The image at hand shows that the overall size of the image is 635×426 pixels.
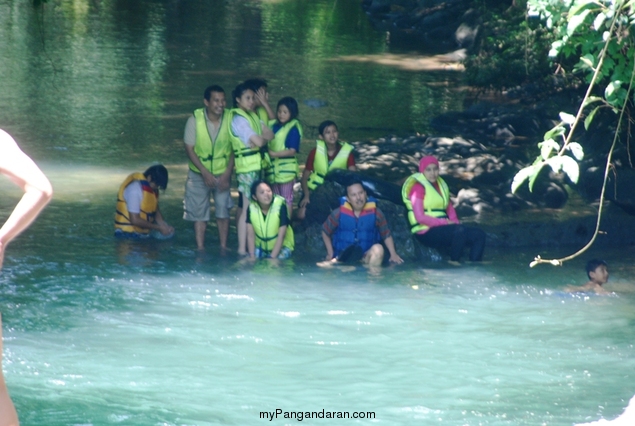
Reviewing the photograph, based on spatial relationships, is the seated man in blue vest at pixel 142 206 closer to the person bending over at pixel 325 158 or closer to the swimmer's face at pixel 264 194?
the swimmer's face at pixel 264 194

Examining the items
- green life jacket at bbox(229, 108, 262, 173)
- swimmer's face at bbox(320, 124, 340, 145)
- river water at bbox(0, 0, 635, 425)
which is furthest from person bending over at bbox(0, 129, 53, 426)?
swimmer's face at bbox(320, 124, 340, 145)

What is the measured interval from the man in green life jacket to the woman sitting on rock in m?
2.05

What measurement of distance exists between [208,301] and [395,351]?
6.98 feet

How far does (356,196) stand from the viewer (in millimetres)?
A: 10594

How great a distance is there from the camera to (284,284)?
10.1 m

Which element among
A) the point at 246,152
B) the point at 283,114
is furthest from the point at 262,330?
the point at 283,114

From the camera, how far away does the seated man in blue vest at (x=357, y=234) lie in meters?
10.7

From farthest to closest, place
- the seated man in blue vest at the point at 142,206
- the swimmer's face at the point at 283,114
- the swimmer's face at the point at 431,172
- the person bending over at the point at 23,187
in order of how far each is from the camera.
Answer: the swimmer's face at the point at 283,114 → the seated man in blue vest at the point at 142,206 → the swimmer's face at the point at 431,172 → the person bending over at the point at 23,187

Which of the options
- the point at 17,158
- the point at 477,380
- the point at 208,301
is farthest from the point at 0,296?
the point at 17,158

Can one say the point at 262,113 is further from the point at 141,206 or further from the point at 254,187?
the point at 141,206

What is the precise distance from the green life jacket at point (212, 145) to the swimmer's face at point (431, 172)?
7.29ft

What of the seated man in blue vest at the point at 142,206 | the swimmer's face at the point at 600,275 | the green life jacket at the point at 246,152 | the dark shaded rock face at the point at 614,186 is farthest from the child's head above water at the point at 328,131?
the dark shaded rock face at the point at 614,186

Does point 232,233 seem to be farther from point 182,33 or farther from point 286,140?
point 182,33

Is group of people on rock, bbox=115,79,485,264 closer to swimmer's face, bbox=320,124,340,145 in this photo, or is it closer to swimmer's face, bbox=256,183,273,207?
swimmer's face, bbox=256,183,273,207
